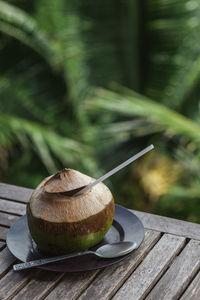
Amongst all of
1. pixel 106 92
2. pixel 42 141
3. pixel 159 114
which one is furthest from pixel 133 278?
pixel 106 92

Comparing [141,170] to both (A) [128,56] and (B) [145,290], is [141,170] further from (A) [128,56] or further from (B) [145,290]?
(B) [145,290]

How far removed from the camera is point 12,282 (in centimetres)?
94

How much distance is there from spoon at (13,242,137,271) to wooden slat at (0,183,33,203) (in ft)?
0.97

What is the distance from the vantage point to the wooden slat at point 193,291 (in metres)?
0.89

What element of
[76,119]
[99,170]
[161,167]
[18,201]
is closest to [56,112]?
[76,119]

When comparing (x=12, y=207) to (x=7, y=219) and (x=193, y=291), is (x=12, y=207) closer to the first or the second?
(x=7, y=219)

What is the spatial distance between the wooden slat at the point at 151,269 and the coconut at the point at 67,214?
10cm

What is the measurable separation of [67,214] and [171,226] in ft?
0.93

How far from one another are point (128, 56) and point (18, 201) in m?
1.37

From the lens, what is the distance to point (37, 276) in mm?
948

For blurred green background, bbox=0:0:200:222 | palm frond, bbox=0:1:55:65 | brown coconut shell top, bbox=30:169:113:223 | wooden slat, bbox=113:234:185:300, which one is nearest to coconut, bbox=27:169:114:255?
brown coconut shell top, bbox=30:169:113:223

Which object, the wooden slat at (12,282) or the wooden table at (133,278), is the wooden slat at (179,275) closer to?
the wooden table at (133,278)

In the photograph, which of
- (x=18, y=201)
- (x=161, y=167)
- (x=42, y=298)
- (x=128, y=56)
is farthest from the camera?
(x=161, y=167)

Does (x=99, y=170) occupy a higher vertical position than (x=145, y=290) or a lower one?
lower
